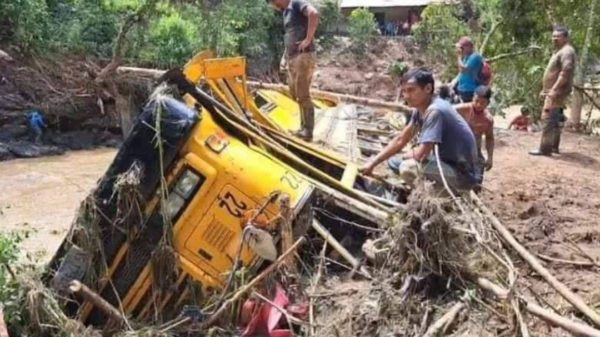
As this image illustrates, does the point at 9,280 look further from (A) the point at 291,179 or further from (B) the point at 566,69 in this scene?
(B) the point at 566,69

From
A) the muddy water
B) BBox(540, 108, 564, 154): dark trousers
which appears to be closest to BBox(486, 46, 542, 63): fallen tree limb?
BBox(540, 108, 564, 154): dark trousers

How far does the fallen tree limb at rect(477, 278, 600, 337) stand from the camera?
372cm

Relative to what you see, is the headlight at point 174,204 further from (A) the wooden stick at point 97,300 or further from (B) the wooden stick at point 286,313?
(B) the wooden stick at point 286,313

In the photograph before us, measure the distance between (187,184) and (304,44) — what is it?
260cm

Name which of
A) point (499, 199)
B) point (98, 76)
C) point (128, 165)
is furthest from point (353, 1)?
point (128, 165)

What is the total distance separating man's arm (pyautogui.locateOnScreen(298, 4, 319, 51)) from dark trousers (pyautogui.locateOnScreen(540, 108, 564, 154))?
11.8ft

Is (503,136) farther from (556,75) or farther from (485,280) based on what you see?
(485,280)

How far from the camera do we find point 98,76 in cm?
1897

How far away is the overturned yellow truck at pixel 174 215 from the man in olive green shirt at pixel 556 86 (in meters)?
4.65

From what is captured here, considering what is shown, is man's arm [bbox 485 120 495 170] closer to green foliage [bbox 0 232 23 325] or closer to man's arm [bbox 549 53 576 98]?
man's arm [bbox 549 53 576 98]

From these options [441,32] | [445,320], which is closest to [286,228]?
[445,320]

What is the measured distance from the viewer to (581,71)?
14023 millimetres

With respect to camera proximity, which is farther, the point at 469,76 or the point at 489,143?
the point at 469,76

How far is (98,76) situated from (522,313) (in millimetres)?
16089
